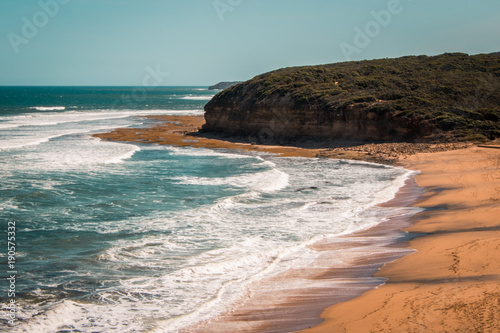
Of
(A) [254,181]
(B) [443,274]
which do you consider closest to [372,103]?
(A) [254,181]

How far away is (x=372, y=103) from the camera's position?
34.0 m

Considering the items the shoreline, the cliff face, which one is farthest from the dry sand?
the cliff face

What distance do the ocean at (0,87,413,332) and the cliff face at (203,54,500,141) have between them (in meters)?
7.69

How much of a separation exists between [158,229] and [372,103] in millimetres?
24861

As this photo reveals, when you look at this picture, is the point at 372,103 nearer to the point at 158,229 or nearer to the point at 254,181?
the point at 254,181

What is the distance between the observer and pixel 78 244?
11.9 metres

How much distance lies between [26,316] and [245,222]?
7299 millimetres

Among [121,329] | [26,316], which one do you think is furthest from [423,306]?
[26,316]

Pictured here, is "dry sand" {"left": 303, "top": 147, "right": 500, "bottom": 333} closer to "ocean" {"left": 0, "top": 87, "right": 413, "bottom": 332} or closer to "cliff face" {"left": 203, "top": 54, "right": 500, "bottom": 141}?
"ocean" {"left": 0, "top": 87, "right": 413, "bottom": 332}

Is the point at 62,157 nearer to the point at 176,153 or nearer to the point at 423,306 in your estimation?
the point at 176,153

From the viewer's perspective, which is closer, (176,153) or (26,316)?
(26,316)

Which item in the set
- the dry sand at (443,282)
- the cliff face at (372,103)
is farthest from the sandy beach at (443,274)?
the cliff face at (372,103)

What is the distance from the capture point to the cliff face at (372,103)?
3167 cm

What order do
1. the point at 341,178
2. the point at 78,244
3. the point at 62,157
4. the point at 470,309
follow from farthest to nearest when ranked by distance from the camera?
the point at 62,157, the point at 341,178, the point at 78,244, the point at 470,309
